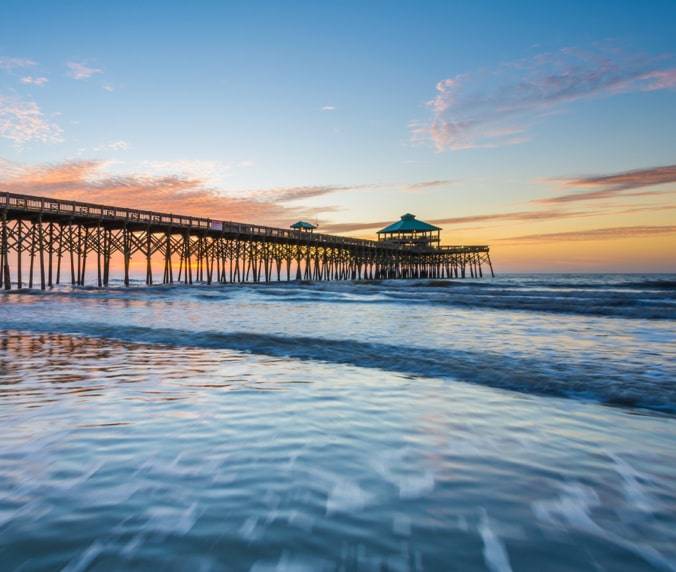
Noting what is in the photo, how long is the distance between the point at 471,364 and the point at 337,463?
3982 mm

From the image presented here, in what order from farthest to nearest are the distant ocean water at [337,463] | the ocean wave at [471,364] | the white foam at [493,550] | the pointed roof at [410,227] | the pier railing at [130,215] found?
1. the pointed roof at [410,227]
2. the pier railing at [130,215]
3. the ocean wave at [471,364]
4. the distant ocean water at [337,463]
5. the white foam at [493,550]

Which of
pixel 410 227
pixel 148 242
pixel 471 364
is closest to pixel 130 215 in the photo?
A: pixel 148 242

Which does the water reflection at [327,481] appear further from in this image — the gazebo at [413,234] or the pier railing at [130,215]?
the gazebo at [413,234]

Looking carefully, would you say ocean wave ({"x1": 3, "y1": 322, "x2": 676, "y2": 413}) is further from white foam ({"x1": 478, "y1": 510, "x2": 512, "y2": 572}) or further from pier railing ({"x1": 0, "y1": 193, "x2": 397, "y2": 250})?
pier railing ({"x1": 0, "y1": 193, "x2": 397, "y2": 250})

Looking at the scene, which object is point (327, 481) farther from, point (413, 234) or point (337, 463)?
point (413, 234)

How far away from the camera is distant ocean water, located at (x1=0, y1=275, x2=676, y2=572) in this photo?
185 cm

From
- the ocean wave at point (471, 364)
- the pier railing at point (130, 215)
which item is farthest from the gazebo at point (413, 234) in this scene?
the ocean wave at point (471, 364)

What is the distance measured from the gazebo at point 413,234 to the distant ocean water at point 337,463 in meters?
72.9

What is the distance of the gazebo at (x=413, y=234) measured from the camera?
257 feet

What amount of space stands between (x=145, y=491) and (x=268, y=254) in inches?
1982

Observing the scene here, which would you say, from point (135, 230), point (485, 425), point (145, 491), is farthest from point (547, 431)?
point (135, 230)

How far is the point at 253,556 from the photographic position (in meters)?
1.79

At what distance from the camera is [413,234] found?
7969 centimetres

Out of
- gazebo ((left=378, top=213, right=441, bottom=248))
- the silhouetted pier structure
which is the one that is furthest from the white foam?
gazebo ((left=378, top=213, right=441, bottom=248))
